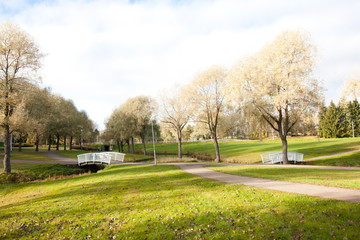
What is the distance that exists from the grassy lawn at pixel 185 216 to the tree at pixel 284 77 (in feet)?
41.5

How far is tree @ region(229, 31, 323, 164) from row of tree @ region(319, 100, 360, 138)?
44.7m

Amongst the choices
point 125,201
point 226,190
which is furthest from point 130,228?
point 226,190

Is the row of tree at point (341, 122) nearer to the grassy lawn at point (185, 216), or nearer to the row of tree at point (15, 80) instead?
the grassy lawn at point (185, 216)

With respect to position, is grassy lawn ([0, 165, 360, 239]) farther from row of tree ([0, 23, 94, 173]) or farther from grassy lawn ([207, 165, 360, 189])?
row of tree ([0, 23, 94, 173])

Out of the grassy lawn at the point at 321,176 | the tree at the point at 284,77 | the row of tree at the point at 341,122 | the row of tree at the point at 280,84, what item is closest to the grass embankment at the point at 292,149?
the row of tree at the point at 280,84

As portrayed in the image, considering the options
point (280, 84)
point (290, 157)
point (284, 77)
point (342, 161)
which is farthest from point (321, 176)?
point (342, 161)

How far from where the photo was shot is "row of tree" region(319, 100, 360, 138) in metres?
54.8

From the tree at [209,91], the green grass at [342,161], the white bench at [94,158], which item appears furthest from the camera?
the white bench at [94,158]

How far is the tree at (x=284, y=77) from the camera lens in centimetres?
1848

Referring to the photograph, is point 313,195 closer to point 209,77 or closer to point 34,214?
point 34,214

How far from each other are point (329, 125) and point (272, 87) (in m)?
53.2

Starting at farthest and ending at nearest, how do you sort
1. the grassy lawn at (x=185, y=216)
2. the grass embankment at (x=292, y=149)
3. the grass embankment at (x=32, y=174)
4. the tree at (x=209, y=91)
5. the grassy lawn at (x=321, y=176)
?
the grass embankment at (x=292, y=149) < the tree at (x=209, y=91) < the grass embankment at (x=32, y=174) < the grassy lawn at (x=321, y=176) < the grassy lawn at (x=185, y=216)

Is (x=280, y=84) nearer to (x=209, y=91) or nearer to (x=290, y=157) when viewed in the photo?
(x=209, y=91)

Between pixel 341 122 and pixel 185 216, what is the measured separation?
68.5 metres
